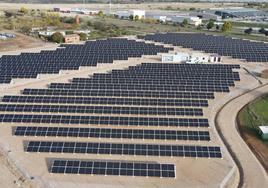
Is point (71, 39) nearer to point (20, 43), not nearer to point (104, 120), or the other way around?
point (20, 43)

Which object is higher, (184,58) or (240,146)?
(184,58)

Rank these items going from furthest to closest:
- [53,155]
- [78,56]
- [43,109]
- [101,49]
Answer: [101,49] → [78,56] → [43,109] → [53,155]

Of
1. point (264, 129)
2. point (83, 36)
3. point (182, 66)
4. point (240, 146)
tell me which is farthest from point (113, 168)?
point (83, 36)

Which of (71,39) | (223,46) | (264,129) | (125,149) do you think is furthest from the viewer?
(71,39)

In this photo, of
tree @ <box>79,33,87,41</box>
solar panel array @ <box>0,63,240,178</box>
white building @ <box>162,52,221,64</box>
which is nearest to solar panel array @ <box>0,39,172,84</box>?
white building @ <box>162,52,221,64</box>

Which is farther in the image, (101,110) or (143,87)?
(143,87)

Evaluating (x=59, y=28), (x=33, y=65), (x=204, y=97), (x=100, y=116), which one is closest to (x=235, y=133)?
(x=204, y=97)

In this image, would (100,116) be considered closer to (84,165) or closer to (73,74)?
(84,165)

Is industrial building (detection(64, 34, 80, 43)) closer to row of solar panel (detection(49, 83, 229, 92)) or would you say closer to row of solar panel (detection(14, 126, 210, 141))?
row of solar panel (detection(49, 83, 229, 92))
